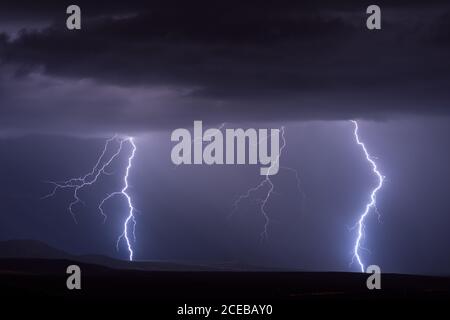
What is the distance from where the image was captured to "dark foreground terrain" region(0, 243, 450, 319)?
120 ft

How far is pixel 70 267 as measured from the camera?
6794cm

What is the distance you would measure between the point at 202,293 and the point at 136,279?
515 inches

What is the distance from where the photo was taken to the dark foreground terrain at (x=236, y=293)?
36.7 meters

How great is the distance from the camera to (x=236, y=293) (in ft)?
147

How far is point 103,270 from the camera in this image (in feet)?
231

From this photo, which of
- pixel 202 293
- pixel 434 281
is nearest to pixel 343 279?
pixel 434 281

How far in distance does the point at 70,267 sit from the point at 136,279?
38.8 feet
